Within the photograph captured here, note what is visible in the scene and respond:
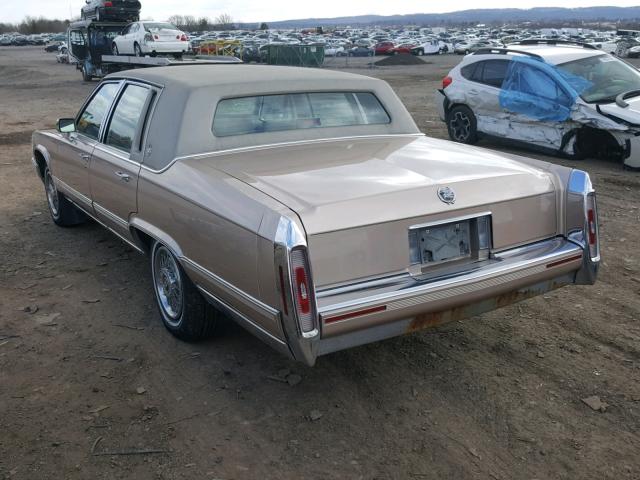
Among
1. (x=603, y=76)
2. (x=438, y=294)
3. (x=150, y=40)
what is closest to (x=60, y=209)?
(x=438, y=294)

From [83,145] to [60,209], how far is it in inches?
56.4

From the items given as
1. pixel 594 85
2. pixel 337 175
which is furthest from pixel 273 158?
pixel 594 85

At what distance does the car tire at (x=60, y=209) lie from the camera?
21.4 ft

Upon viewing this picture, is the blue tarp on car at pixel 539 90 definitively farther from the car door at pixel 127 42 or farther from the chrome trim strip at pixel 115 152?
the car door at pixel 127 42

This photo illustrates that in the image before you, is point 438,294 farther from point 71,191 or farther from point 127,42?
point 127,42

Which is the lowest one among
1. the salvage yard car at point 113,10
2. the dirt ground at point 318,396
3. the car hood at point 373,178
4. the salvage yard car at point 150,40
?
the dirt ground at point 318,396

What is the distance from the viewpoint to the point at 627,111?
8656 mm

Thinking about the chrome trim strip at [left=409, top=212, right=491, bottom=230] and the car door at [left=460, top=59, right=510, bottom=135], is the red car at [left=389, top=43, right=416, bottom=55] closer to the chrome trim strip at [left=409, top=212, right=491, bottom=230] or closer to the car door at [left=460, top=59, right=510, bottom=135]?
the car door at [left=460, top=59, right=510, bottom=135]

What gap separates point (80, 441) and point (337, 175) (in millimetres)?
1856

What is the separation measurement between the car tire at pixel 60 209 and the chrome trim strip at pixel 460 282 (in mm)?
4311

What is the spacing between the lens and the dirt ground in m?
3.04

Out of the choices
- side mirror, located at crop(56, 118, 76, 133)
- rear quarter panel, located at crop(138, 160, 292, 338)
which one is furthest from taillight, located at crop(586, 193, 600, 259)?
side mirror, located at crop(56, 118, 76, 133)

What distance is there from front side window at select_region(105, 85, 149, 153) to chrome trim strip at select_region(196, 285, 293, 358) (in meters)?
1.39

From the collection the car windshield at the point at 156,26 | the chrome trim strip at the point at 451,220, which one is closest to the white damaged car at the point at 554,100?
the chrome trim strip at the point at 451,220
